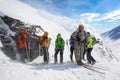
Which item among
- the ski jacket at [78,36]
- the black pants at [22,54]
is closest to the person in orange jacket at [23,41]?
the black pants at [22,54]

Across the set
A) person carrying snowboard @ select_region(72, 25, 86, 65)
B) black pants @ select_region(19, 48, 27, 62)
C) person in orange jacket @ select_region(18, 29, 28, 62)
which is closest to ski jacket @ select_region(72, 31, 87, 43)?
person carrying snowboard @ select_region(72, 25, 86, 65)

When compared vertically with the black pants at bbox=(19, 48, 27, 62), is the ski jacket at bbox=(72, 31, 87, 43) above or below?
above

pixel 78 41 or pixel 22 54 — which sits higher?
pixel 78 41

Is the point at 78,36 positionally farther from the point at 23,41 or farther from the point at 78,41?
the point at 23,41

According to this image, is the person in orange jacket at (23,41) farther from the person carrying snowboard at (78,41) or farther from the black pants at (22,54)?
the person carrying snowboard at (78,41)

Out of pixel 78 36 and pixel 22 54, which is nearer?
pixel 78 36

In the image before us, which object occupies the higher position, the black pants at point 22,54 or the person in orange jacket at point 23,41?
the person in orange jacket at point 23,41

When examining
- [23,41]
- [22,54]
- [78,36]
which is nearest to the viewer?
[78,36]

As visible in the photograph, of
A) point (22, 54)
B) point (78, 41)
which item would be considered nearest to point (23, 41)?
point (22, 54)

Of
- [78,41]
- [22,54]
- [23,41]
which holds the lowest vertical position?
[22,54]

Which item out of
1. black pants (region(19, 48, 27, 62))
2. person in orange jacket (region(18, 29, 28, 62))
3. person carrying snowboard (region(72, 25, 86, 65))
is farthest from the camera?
black pants (region(19, 48, 27, 62))

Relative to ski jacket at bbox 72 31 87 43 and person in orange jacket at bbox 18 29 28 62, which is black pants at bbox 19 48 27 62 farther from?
ski jacket at bbox 72 31 87 43

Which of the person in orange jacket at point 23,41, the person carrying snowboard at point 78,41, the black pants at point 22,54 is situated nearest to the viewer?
the person carrying snowboard at point 78,41

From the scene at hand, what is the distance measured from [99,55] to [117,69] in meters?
20.5
